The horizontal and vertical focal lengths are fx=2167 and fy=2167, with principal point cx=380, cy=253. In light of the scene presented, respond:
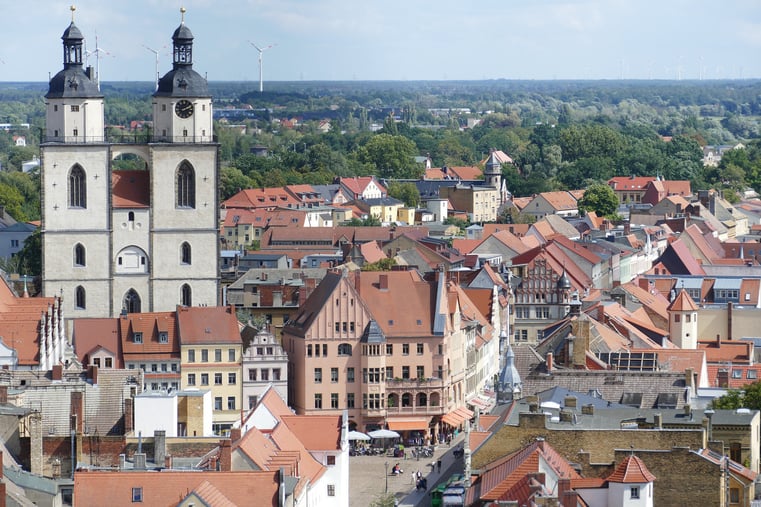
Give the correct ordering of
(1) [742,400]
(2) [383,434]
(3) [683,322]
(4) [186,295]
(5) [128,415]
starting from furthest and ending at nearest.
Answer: (3) [683,322] → (4) [186,295] → (2) [383,434] → (1) [742,400] → (5) [128,415]

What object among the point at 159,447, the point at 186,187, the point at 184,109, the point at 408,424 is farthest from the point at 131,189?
the point at 159,447

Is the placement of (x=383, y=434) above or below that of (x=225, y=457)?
below

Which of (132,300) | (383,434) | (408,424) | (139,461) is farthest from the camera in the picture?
(132,300)

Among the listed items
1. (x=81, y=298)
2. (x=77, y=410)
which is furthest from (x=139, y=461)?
(x=81, y=298)

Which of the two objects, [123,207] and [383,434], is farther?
[123,207]

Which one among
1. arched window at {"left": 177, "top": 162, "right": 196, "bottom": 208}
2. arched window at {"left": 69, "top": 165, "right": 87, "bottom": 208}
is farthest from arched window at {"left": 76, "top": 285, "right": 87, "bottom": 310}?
arched window at {"left": 177, "top": 162, "right": 196, "bottom": 208}

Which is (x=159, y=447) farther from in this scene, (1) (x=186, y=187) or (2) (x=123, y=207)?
(1) (x=186, y=187)

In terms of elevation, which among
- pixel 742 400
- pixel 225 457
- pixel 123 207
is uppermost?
pixel 123 207
